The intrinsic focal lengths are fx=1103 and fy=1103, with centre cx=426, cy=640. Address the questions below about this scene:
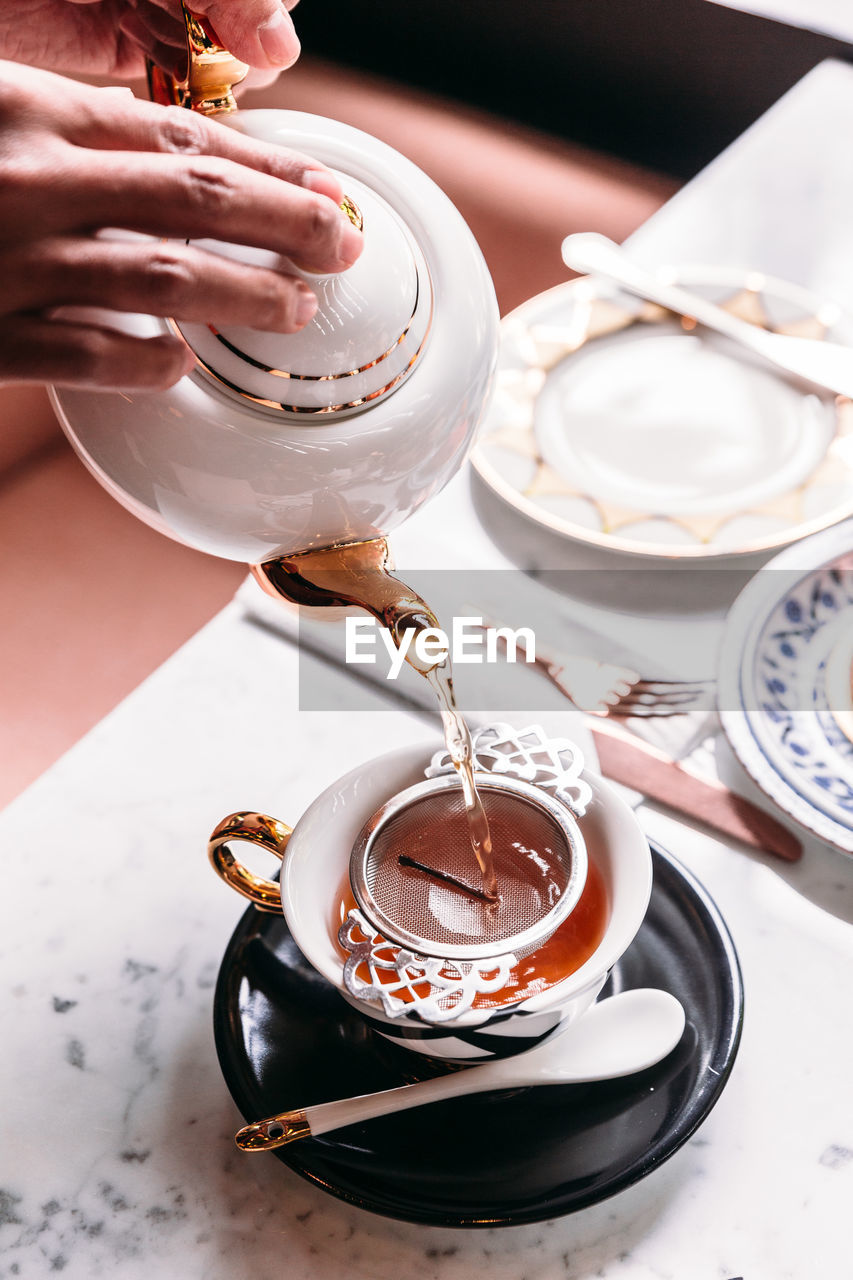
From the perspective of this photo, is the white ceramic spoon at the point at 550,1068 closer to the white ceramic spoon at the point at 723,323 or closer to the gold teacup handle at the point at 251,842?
the gold teacup handle at the point at 251,842

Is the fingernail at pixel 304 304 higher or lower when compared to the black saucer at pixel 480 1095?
higher

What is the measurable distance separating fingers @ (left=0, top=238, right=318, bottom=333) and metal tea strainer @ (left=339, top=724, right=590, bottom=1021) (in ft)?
0.97

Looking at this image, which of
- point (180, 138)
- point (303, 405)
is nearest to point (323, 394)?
point (303, 405)

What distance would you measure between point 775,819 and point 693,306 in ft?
1.70

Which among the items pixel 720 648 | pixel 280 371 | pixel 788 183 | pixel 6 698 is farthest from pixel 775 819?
pixel 6 698

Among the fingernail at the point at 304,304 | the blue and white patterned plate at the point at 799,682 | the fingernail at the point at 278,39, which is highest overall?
the fingernail at the point at 278,39

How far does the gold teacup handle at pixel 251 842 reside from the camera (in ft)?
1.94

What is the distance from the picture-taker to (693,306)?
3.29ft

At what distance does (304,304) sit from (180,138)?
0.08 m

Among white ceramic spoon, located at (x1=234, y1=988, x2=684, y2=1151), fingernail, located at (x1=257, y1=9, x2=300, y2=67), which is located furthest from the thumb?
white ceramic spoon, located at (x1=234, y1=988, x2=684, y2=1151)

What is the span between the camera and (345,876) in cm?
60

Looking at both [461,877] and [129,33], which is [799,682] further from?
[129,33]

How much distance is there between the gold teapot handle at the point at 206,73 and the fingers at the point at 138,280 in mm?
115
